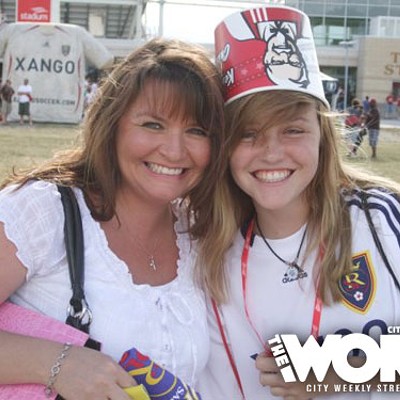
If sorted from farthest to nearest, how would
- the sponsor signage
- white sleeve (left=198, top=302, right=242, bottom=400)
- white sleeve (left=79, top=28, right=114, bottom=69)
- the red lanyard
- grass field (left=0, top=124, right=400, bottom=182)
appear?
the sponsor signage, white sleeve (left=79, top=28, right=114, bottom=69), grass field (left=0, top=124, right=400, bottom=182), white sleeve (left=198, top=302, right=242, bottom=400), the red lanyard

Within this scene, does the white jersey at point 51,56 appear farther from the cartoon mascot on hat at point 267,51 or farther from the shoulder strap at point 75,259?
the shoulder strap at point 75,259

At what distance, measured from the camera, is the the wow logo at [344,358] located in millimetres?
2127

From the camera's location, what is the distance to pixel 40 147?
14555 mm

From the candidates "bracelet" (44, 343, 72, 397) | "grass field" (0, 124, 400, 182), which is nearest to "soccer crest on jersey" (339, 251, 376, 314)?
"bracelet" (44, 343, 72, 397)

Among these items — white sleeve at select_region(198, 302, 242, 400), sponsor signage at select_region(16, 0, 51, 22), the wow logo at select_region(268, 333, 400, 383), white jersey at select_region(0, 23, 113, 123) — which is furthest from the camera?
sponsor signage at select_region(16, 0, 51, 22)

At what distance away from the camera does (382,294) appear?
86.4 inches

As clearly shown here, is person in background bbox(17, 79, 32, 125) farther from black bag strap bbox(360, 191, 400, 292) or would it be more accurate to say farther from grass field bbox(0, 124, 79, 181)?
black bag strap bbox(360, 191, 400, 292)

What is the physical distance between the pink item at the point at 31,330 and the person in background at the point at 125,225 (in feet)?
0.11

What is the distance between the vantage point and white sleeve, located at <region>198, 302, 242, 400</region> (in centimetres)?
244

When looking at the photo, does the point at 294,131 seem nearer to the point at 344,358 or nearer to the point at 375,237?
the point at 375,237

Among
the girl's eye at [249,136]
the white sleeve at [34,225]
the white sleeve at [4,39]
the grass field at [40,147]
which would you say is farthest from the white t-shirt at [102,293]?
the white sleeve at [4,39]

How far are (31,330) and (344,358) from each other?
1.02 metres

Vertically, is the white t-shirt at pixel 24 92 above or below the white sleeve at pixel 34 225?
below

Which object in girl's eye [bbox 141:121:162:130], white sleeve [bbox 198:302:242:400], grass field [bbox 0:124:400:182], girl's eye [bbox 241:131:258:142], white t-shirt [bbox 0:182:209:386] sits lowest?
grass field [bbox 0:124:400:182]
